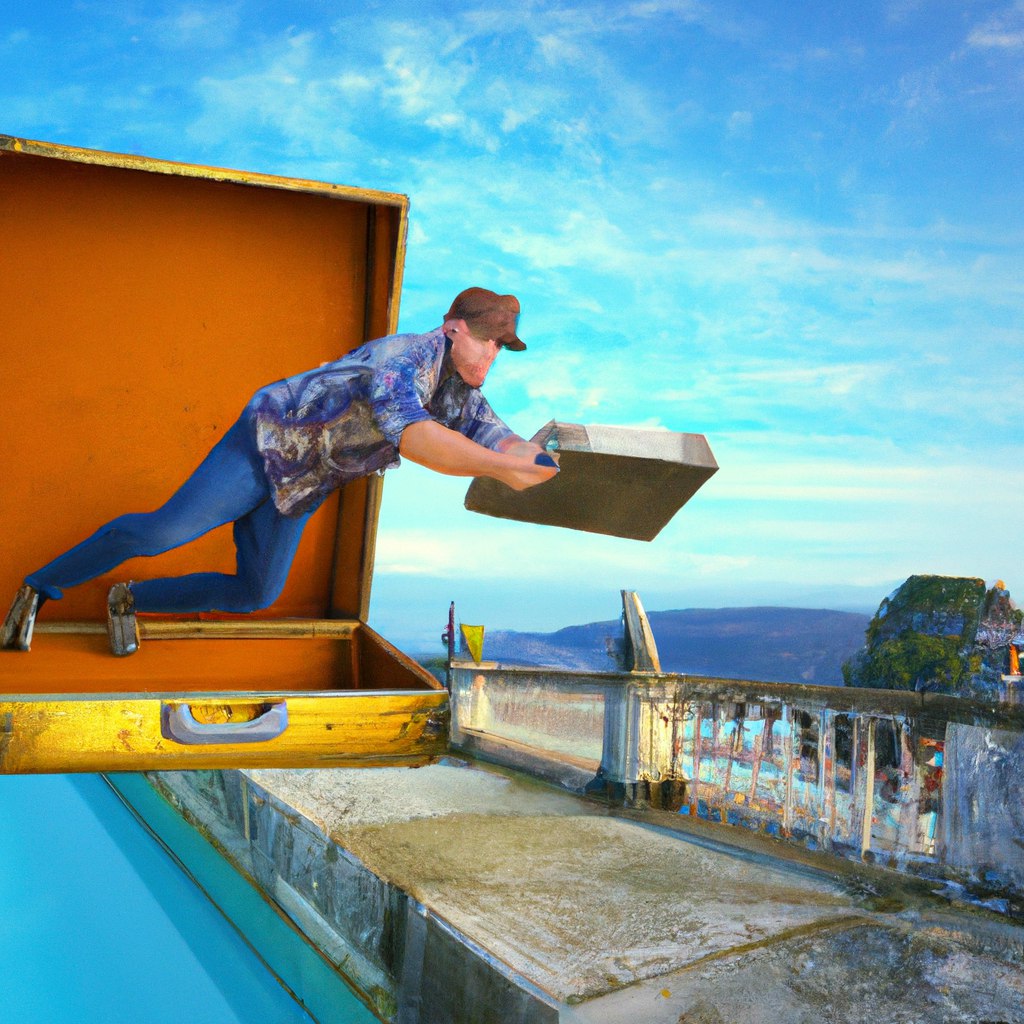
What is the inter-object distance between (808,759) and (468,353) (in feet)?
6.25

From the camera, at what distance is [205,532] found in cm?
230

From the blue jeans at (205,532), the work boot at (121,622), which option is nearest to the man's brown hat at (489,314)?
the blue jeans at (205,532)

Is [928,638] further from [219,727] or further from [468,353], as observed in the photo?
[219,727]

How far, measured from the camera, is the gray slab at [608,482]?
2.25m

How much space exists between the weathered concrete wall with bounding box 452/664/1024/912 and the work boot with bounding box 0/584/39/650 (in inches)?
91.6

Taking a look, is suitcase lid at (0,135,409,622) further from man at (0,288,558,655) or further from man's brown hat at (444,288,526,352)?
man's brown hat at (444,288,526,352)

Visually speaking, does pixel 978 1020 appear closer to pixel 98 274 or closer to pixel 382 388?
pixel 382 388

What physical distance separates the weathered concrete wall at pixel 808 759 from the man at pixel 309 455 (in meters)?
1.43

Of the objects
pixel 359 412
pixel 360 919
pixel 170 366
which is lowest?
pixel 360 919

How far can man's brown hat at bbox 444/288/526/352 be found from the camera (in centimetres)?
218

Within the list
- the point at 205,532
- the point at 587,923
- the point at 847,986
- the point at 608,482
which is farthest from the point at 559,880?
the point at 205,532

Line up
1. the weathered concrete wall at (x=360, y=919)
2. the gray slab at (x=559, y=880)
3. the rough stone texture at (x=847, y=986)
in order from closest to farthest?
the rough stone texture at (x=847, y=986), the weathered concrete wall at (x=360, y=919), the gray slab at (x=559, y=880)

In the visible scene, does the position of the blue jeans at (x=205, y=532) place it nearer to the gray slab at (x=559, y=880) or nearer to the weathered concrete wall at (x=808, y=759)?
the gray slab at (x=559, y=880)

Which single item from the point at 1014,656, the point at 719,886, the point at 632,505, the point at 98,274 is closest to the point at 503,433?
the point at 632,505
